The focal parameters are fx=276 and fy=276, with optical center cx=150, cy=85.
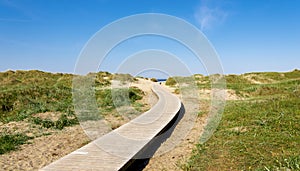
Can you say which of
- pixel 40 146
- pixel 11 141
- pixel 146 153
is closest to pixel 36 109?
pixel 11 141

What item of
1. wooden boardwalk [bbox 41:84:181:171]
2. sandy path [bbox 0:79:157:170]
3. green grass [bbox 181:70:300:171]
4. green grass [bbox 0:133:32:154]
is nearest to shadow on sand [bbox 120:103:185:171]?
wooden boardwalk [bbox 41:84:181:171]

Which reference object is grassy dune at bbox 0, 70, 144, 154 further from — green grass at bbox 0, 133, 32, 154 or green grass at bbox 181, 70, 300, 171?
green grass at bbox 181, 70, 300, 171

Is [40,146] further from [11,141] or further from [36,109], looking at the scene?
[36,109]

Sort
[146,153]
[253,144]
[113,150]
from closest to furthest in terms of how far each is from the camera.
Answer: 1. [113,150]
2. [253,144]
3. [146,153]

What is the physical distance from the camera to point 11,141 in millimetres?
9188

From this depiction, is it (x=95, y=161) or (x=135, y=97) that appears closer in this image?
(x=95, y=161)

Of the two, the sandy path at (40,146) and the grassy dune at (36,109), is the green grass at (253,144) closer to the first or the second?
the sandy path at (40,146)

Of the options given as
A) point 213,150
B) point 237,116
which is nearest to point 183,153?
point 213,150

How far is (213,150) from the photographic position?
8.34 metres

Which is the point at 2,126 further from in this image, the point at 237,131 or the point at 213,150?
the point at 237,131

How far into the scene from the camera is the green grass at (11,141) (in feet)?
27.8

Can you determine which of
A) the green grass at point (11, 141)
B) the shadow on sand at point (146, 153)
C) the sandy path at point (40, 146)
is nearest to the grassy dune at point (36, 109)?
the green grass at point (11, 141)

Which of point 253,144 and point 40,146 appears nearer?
point 253,144

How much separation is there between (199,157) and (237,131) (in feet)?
10.2
